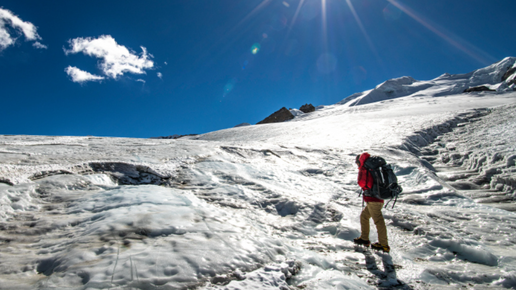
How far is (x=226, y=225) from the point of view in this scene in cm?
357

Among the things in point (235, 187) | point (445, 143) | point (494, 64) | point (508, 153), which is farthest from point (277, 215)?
point (494, 64)

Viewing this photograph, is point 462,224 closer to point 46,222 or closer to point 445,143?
point 46,222

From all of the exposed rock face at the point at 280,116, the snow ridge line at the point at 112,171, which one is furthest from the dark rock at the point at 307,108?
the snow ridge line at the point at 112,171

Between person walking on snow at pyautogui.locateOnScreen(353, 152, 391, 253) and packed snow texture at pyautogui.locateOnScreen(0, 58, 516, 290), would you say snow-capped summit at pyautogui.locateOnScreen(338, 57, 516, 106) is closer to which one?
packed snow texture at pyautogui.locateOnScreen(0, 58, 516, 290)

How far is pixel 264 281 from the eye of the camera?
2527mm

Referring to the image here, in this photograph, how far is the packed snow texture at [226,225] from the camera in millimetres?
2451

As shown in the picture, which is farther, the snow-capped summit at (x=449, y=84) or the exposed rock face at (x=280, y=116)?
the exposed rock face at (x=280, y=116)

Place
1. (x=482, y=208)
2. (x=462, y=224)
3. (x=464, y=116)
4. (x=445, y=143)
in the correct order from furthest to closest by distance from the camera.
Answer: (x=464, y=116), (x=445, y=143), (x=482, y=208), (x=462, y=224)

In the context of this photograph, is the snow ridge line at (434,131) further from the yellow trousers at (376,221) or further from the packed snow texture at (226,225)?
the yellow trousers at (376,221)

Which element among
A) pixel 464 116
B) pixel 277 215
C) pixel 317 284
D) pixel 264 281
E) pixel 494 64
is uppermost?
pixel 494 64

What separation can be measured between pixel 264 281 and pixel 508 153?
32.7 ft

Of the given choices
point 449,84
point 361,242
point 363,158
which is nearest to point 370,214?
point 361,242

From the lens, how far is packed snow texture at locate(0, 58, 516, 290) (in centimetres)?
245

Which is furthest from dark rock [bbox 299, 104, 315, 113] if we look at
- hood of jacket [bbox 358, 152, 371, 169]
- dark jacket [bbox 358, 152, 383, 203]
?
dark jacket [bbox 358, 152, 383, 203]
